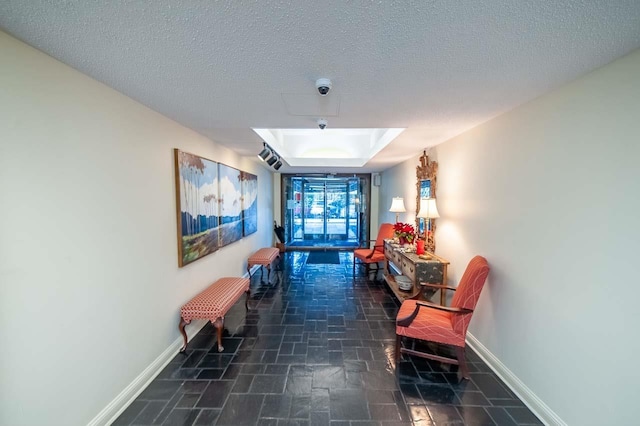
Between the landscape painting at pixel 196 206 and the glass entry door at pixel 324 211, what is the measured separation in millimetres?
4321

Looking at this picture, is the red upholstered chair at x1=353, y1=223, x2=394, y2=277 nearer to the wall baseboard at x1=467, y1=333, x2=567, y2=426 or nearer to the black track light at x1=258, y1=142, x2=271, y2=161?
the wall baseboard at x1=467, y1=333, x2=567, y2=426

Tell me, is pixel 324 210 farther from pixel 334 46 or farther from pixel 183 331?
pixel 334 46

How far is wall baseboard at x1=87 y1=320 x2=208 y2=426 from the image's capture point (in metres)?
1.65

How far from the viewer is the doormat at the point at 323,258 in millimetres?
5938

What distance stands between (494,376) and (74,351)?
129 inches

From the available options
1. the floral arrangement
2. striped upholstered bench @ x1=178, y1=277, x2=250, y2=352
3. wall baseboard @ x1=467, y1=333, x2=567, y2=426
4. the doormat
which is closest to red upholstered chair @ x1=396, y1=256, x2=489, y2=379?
wall baseboard @ x1=467, y1=333, x2=567, y2=426

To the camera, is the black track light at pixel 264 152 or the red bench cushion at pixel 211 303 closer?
the red bench cushion at pixel 211 303

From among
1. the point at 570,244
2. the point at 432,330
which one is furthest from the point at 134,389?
the point at 570,244

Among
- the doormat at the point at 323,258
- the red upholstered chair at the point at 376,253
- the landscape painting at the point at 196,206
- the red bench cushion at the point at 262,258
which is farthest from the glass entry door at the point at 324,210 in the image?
the landscape painting at the point at 196,206

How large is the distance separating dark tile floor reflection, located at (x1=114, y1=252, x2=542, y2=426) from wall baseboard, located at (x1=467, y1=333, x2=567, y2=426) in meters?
0.06

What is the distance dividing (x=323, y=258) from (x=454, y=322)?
4314 mm

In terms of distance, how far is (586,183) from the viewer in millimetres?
1465

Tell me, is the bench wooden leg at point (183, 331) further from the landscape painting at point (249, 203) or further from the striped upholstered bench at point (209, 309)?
the landscape painting at point (249, 203)

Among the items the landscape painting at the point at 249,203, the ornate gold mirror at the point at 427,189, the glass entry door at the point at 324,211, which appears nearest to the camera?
the ornate gold mirror at the point at 427,189
